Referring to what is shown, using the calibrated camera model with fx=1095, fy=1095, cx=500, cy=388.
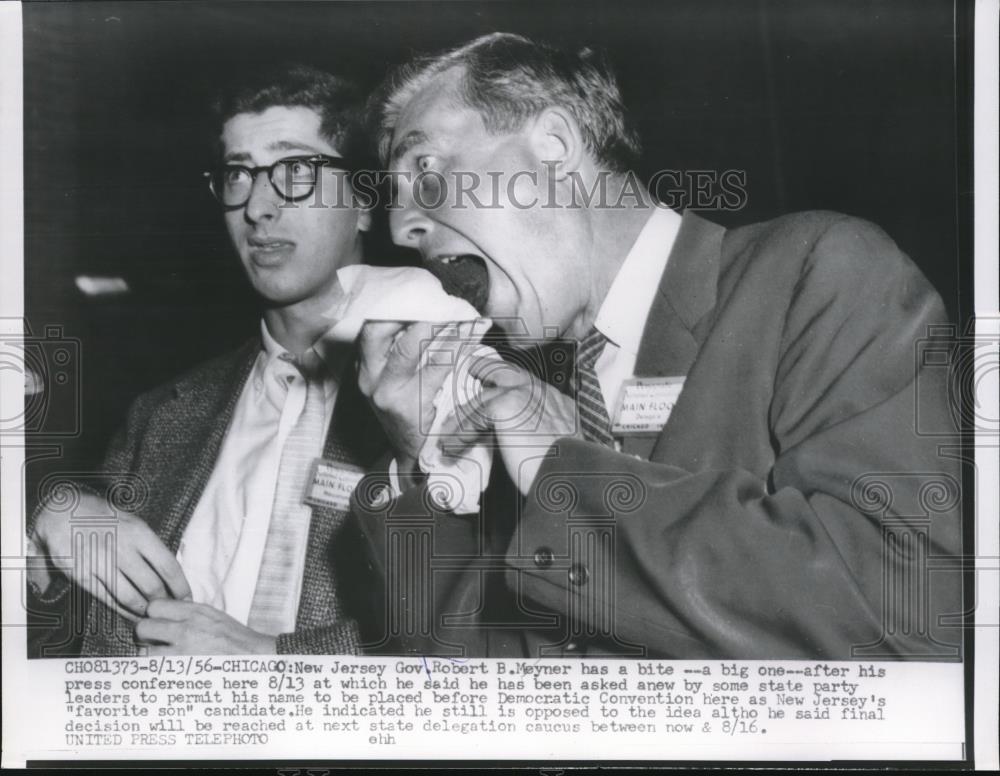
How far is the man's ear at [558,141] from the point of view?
241cm

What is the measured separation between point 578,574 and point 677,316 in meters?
0.60

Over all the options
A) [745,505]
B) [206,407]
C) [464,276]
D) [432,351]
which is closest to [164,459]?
[206,407]

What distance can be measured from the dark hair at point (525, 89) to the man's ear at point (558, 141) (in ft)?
0.05

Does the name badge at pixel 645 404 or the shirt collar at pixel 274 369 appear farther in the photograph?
the shirt collar at pixel 274 369

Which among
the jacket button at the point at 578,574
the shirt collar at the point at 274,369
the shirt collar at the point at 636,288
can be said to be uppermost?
the shirt collar at the point at 636,288

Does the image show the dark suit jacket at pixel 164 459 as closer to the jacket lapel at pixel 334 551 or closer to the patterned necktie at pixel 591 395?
the jacket lapel at pixel 334 551

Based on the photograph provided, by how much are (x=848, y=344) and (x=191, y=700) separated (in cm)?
166

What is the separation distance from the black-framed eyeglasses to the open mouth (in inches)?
11.9

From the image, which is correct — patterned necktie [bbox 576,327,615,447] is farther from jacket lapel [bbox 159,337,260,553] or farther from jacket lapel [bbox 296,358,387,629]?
jacket lapel [bbox 159,337,260,553]

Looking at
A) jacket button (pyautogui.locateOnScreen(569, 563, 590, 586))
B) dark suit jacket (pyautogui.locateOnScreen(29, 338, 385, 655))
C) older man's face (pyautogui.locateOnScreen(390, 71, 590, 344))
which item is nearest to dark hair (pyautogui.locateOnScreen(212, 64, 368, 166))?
older man's face (pyautogui.locateOnScreen(390, 71, 590, 344))

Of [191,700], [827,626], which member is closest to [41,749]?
[191,700]

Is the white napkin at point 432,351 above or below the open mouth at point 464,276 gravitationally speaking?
below

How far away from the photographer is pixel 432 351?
2.42 meters

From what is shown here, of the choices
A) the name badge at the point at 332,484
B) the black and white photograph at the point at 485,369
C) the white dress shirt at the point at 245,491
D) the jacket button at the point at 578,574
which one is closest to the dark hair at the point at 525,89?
the black and white photograph at the point at 485,369
